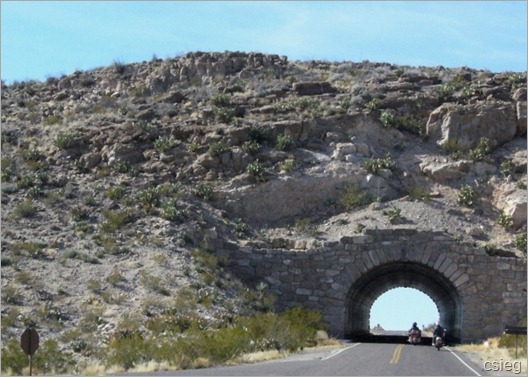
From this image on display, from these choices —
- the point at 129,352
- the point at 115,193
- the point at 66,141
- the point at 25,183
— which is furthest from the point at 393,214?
the point at 129,352

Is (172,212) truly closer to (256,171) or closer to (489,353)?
(256,171)

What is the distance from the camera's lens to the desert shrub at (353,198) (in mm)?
44031

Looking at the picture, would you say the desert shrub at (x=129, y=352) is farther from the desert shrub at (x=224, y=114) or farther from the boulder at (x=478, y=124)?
the boulder at (x=478, y=124)

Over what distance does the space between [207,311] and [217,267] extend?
4507mm

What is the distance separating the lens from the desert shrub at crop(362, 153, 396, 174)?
45031 millimetres

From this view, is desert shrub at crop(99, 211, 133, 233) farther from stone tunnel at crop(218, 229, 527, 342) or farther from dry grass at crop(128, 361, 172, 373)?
dry grass at crop(128, 361, 172, 373)

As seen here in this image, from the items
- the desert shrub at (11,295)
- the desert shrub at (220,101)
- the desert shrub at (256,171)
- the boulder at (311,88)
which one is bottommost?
the desert shrub at (11,295)

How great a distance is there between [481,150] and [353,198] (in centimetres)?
695

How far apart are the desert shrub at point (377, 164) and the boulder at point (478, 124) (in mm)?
3115

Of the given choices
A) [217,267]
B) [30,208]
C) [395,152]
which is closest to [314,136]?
[395,152]

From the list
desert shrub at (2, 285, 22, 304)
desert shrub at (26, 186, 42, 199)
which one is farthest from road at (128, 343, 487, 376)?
desert shrub at (26, 186, 42, 199)

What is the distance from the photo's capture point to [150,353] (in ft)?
91.7

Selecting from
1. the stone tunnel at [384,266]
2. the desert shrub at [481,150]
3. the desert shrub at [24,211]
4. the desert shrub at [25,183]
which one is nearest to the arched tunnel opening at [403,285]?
the stone tunnel at [384,266]

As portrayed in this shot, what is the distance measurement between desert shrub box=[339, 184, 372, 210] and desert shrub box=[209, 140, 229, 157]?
20.6 feet
